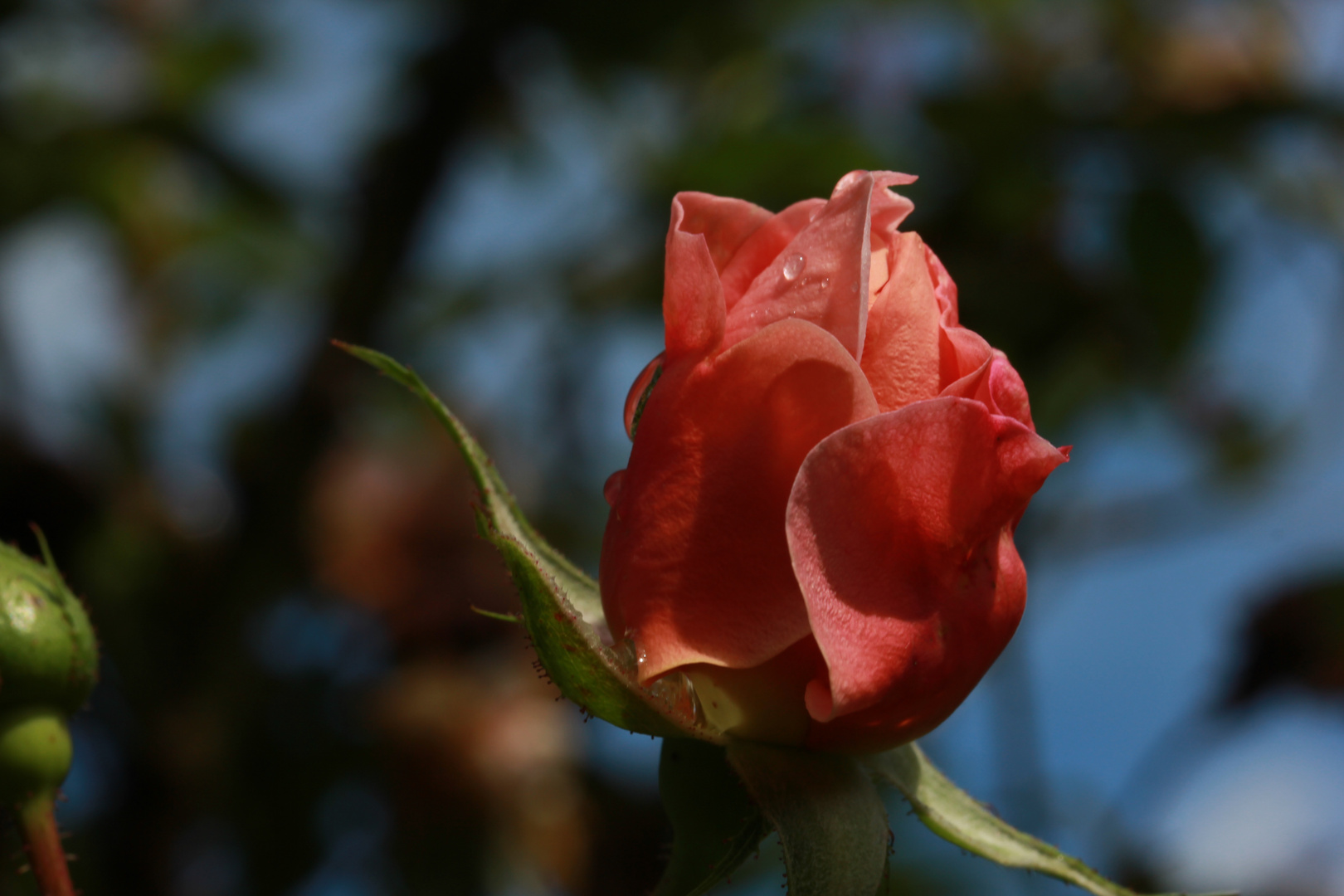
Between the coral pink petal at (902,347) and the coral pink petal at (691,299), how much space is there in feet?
0.32

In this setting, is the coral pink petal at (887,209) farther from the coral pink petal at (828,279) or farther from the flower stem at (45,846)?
the flower stem at (45,846)

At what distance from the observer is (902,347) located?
760 millimetres

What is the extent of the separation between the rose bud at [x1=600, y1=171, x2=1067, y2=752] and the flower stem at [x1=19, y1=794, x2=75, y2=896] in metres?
0.40

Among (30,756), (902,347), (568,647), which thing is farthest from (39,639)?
(902,347)

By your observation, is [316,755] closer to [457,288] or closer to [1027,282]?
[457,288]

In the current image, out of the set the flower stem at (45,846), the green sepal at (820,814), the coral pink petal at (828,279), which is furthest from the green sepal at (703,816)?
the flower stem at (45,846)

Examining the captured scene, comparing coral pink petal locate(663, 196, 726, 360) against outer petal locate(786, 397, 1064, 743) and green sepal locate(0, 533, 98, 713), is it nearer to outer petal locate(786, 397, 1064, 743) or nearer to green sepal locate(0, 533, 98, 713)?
outer petal locate(786, 397, 1064, 743)

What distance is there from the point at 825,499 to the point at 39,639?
537 mm

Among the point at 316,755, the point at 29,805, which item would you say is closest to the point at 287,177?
the point at 316,755

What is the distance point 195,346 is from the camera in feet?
10.9

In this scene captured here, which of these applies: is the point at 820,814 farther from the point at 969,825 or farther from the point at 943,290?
the point at 943,290

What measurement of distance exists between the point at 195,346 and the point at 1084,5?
2.53 m

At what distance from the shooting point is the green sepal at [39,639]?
799 millimetres

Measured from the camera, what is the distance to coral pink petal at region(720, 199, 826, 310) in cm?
82
